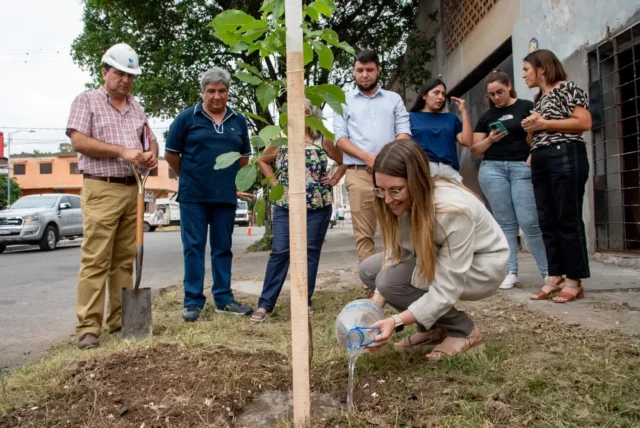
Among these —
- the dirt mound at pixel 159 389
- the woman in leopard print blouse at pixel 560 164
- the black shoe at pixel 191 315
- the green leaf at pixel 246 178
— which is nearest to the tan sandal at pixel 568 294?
the woman in leopard print blouse at pixel 560 164

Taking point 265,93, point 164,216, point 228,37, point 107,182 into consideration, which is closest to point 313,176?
point 107,182

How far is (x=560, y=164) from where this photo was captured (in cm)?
394

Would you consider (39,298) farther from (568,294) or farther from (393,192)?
(568,294)

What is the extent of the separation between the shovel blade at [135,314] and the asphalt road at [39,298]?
1.93 ft

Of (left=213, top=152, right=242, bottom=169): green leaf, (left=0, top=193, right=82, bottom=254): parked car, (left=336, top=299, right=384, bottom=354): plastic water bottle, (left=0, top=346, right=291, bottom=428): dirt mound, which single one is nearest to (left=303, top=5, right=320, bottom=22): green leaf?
(left=213, top=152, right=242, bottom=169): green leaf

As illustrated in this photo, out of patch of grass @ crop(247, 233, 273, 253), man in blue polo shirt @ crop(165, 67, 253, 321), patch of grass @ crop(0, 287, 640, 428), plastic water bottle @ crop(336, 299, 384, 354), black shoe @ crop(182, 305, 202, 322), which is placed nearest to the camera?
patch of grass @ crop(0, 287, 640, 428)

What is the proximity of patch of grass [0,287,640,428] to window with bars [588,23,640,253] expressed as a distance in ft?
9.77

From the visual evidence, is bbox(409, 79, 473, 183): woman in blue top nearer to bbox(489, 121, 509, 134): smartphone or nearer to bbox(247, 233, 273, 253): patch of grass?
bbox(489, 121, 509, 134): smartphone

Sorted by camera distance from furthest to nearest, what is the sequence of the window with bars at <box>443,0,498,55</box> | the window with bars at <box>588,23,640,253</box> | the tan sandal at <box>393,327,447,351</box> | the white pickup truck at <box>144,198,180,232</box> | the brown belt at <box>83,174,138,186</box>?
1. the white pickup truck at <box>144,198,180,232</box>
2. the window with bars at <box>443,0,498,55</box>
3. the window with bars at <box>588,23,640,253</box>
4. the brown belt at <box>83,174,138,186</box>
5. the tan sandal at <box>393,327,447,351</box>

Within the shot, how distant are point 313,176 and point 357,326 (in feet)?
6.61

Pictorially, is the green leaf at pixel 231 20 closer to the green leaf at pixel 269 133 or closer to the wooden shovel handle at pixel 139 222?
the green leaf at pixel 269 133

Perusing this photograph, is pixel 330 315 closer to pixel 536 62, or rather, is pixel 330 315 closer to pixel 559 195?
pixel 559 195

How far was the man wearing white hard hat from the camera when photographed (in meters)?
3.53

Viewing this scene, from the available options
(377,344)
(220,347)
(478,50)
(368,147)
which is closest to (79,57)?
(478,50)
